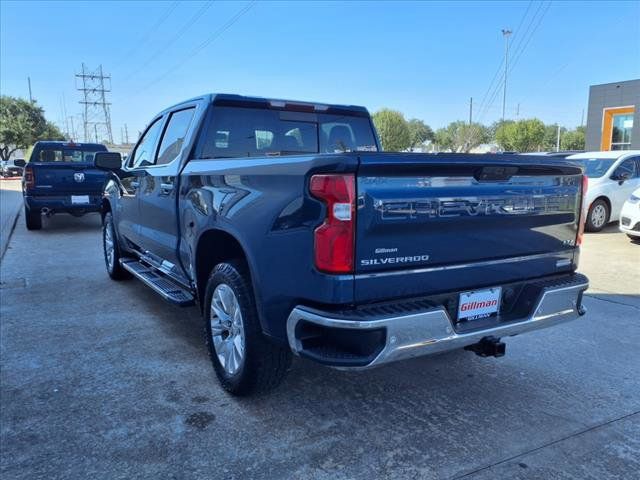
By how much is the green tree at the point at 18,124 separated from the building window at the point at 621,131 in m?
53.4

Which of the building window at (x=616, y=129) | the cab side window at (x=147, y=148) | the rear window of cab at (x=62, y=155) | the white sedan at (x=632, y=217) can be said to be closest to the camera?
the cab side window at (x=147, y=148)

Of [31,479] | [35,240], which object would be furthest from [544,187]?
[35,240]

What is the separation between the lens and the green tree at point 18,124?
53.6 meters

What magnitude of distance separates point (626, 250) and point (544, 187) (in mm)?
6570

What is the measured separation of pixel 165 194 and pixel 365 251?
241 centimetres

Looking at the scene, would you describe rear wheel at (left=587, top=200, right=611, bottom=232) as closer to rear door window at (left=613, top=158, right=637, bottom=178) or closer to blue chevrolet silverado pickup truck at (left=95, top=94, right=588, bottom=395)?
rear door window at (left=613, top=158, right=637, bottom=178)

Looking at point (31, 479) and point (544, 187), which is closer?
point (31, 479)

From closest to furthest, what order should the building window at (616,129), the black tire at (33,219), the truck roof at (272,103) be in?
1. the truck roof at (272,103)
2. the black tire at (33,219)
3. the building window at (616,129)

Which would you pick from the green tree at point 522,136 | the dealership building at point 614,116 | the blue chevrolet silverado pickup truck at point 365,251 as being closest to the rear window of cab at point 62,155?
the blue chevrolet silverado pickup truck at point 365,251

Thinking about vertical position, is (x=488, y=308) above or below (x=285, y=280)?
below

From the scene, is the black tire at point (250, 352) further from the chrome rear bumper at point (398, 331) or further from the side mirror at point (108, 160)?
the side mirror at point (108, 160)

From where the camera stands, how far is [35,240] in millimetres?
9797

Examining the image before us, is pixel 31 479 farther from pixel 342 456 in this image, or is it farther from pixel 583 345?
pixel 583 345

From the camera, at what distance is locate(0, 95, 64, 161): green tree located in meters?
53.6
